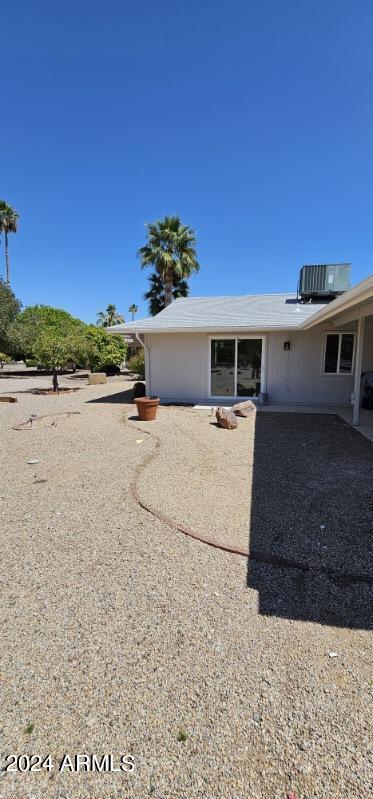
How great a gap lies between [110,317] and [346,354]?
44.4 m

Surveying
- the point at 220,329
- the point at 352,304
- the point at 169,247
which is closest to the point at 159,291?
the point at 169,247

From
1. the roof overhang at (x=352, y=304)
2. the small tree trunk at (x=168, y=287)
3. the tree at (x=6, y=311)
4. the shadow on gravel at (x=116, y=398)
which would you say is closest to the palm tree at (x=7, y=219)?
the tree at (x=6, y=311)

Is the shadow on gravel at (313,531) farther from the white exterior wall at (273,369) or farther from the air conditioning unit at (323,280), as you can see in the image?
the air conditioning unit at (323,280)

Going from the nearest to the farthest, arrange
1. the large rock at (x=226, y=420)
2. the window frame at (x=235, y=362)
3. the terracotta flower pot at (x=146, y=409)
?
1. the large rock at (x=226, y=420)
2. the terracotta flower pot at (x=146, y=409)
3. the window frame at (x=235, y=362)

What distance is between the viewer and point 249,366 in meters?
11.0

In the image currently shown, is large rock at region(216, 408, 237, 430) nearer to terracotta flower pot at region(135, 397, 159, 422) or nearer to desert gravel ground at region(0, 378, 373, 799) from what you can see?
terracotta flower pot at region(135, 397, 159, 422)

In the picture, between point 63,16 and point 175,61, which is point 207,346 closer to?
point 175,61

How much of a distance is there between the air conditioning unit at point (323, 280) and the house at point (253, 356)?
14 centimetres

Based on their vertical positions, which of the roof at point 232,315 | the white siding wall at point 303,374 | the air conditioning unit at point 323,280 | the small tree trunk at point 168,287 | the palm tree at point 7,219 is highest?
the palm tree at point 7,219

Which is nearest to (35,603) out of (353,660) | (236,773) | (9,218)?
(236,773)

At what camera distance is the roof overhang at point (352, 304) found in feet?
15.0

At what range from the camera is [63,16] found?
7.09 metres

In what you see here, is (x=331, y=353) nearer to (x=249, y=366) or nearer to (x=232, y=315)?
(x=249, y=366)

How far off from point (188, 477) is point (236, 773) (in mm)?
3526
